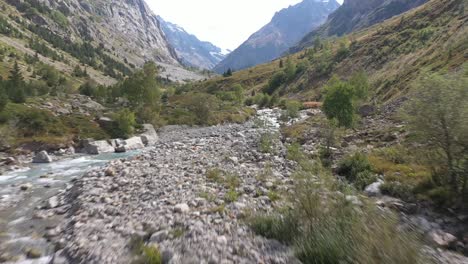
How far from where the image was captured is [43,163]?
35938 millimetres

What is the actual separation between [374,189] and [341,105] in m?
24.9

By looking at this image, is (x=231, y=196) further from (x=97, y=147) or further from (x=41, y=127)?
(x=41, y=127)

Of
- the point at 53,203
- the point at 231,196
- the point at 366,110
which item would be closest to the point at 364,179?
the point at 231,196

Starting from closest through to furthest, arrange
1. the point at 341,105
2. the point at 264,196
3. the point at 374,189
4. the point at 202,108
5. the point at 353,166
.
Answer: the point at 264,196 → the point at 374,189 → the point at 353,166 → the point at 341,105 → the point at 202,108

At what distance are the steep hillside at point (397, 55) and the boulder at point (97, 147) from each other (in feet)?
169

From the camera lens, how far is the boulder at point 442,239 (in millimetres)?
11523

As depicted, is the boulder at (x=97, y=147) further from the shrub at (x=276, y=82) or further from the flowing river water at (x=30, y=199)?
the shrub at (x=276, y=82)

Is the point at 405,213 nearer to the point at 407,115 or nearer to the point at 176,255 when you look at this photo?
the point at 407,115

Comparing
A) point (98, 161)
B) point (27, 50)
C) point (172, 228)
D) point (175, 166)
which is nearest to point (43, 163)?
point (98, 161)

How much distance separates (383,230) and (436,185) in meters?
11.1

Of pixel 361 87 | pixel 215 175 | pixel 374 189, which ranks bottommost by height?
pixel 374 189

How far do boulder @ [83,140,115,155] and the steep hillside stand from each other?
51.4m

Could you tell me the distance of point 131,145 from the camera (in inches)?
1934

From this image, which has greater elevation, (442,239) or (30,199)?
(30,199)
